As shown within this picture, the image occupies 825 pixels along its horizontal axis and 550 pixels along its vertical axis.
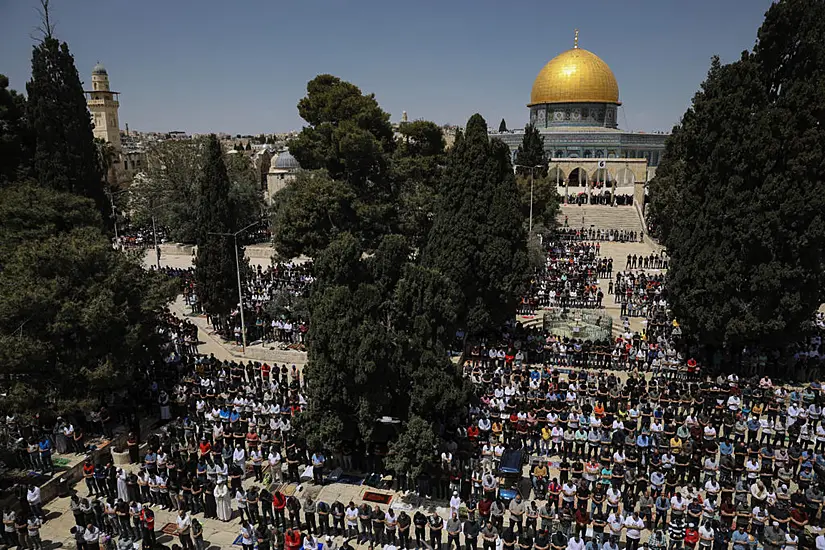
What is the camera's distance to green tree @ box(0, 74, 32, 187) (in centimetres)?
2614

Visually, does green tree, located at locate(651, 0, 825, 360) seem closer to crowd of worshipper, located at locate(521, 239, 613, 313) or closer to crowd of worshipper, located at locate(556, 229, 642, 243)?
crowd of worshipper, located at locate(521, 239, 613, 313)

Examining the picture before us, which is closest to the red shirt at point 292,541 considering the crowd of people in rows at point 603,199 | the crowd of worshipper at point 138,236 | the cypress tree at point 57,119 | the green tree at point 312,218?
the green tree at point 312,218

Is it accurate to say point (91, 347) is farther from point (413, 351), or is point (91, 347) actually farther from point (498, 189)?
point (498, 189)

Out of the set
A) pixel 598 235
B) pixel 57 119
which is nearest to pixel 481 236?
pixel 57 119

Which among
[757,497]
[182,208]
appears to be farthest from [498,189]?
[182,208]

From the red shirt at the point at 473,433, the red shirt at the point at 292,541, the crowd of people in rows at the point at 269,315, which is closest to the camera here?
the red shirt at the point at 292,541

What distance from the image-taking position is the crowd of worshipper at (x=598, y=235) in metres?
42.9

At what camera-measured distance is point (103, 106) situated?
7288 centimetres

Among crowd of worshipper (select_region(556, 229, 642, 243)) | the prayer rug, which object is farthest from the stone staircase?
the prayer rug

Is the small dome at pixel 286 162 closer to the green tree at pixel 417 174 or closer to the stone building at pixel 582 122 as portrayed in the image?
the stone building at pixel 582 122

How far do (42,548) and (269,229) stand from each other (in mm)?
36212

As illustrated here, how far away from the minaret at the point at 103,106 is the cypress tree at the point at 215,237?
57190 mm

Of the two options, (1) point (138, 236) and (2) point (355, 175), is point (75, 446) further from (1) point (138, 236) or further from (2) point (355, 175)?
(1) point (138, 236)

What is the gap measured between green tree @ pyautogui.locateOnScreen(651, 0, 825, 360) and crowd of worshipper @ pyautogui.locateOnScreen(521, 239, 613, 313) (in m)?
7.60
